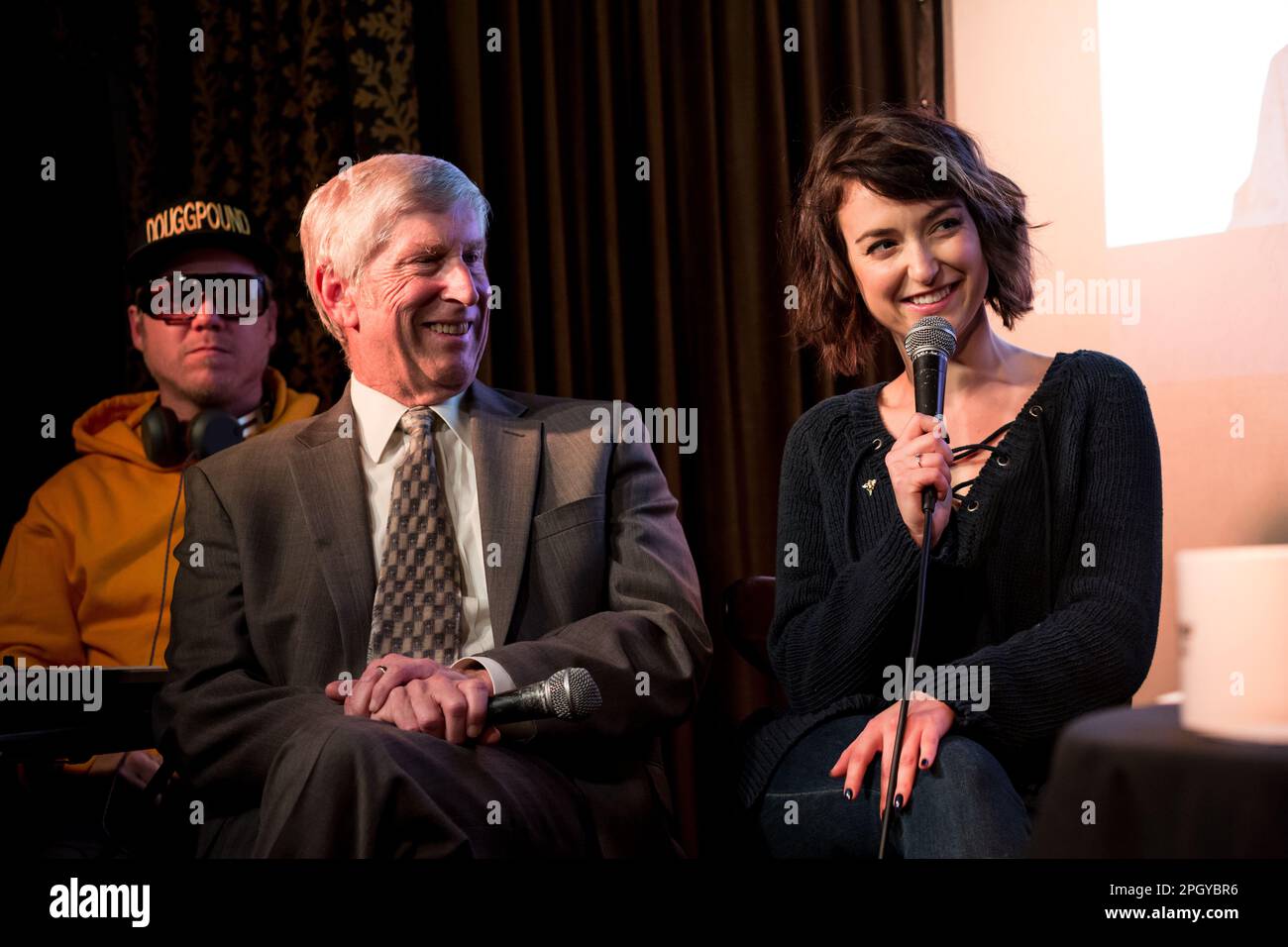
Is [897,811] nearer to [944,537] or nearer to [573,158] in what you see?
[944,537]

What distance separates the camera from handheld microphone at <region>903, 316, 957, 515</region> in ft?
5.22

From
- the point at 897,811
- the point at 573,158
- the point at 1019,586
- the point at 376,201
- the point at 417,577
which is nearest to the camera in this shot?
A: the point at 897,811

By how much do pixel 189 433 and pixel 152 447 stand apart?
8 centimetres

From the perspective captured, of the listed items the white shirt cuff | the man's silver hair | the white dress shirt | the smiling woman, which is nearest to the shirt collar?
the white dress shirt

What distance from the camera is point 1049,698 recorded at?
5.35 feet

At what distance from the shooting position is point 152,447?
244cm

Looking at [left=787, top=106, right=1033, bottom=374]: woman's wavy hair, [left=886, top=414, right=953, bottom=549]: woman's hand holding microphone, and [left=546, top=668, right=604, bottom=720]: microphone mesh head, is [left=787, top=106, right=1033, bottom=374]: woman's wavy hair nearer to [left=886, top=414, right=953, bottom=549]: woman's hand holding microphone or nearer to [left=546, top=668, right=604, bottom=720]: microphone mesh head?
[left=886, top=414, right=953, bottom=549]: woman's hand holding microphone

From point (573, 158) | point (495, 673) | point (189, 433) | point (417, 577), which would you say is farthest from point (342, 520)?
point (573, 158)

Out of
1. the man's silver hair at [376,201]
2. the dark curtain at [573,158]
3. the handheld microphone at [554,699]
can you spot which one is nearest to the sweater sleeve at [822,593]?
the handheld microphone at [554,699]

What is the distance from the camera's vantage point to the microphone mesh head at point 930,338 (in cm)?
165

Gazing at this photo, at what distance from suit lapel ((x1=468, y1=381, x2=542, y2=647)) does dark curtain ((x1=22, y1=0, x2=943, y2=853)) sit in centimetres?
90
